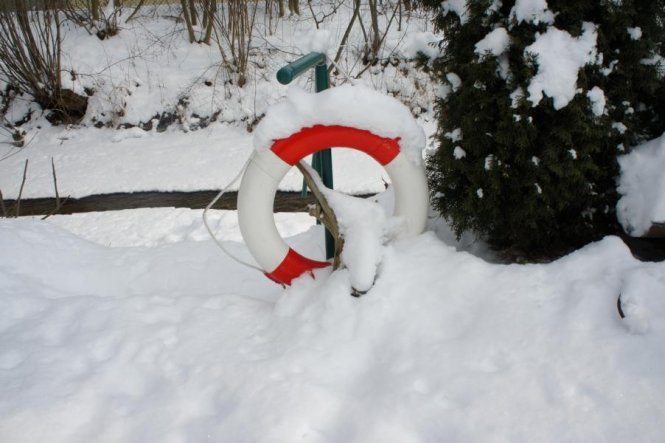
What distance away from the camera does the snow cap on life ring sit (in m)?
1.65

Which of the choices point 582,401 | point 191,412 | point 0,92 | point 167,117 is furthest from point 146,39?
point 582,401

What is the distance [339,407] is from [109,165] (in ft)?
16.7

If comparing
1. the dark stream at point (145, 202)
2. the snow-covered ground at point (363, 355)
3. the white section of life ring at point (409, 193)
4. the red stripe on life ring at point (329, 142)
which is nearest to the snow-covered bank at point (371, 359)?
the snow-covered ground at point (363, 355)

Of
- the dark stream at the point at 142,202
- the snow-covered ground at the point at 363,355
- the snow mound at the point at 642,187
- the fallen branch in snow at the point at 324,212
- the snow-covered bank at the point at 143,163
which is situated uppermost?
the snow mound at the point at 642,187

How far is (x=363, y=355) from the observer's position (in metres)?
1.42

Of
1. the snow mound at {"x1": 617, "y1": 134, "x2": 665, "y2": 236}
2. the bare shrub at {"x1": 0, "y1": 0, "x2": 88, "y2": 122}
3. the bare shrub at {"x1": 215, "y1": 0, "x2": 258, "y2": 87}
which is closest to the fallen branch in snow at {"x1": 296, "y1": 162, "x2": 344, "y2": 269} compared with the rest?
the snow mound at {"x1": 617, "y1": 134, "x2": 665, "y2": 236}

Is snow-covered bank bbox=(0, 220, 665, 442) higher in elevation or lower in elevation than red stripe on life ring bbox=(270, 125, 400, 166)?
lower

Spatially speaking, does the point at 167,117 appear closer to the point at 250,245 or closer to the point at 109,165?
the point at 109,165

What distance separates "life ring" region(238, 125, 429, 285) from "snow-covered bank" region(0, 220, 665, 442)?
113 millimetres

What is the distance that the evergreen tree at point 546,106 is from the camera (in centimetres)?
147

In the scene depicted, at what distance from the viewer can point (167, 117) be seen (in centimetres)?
643

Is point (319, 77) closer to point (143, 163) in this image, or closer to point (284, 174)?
point (284, 174)

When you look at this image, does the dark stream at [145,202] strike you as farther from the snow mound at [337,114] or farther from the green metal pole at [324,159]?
the snow mound at [337,114]

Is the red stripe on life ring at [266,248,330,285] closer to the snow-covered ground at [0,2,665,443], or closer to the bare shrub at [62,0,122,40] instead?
the snow-covered ground at [0,2,665,443]
